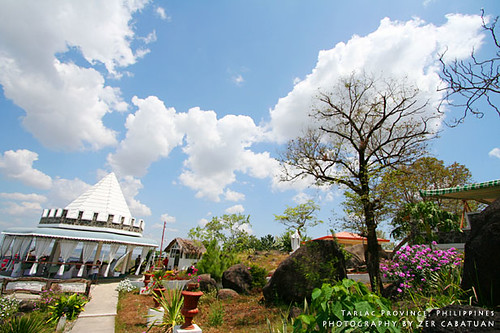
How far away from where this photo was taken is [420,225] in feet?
37.4

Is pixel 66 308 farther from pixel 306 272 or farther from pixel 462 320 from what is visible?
pixel 462 320

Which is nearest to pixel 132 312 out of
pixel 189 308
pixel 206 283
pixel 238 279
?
pixel 206 283

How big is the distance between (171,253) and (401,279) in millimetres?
27873

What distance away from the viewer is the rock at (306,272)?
882 cm

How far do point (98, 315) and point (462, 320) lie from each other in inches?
429

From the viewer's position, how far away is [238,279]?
12070 millimetres

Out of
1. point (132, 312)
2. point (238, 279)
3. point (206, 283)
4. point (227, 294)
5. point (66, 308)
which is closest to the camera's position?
point (66, 308)

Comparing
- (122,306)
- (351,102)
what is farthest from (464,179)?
(122,306)

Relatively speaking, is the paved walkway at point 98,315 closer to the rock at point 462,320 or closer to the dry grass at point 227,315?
the dry grass at point 227,315

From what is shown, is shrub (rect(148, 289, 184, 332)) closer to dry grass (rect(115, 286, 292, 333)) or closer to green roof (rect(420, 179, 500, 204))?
dry grass (rect(115, 286, 292, 333))

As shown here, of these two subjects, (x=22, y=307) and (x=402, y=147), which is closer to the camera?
(x=22, y=307)

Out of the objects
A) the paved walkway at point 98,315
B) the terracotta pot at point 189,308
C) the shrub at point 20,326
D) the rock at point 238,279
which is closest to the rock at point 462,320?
the terracotta pot at point 189,308

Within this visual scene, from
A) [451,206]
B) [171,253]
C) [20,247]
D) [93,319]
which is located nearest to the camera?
[93,319]

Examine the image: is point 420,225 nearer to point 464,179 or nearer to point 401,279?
point 401,279
